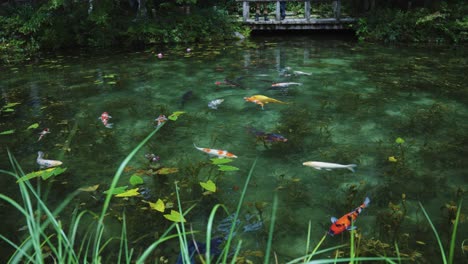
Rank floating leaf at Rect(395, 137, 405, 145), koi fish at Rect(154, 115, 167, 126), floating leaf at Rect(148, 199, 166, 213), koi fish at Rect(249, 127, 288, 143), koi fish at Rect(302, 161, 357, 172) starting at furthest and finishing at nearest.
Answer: koi fish at Rect(154, 115, 167, 126) → koi fish at Rect(249, 127, 288, 143) → floating leaf at Rect(395, 137, 405, 145) → koi fish at Rect(302, 161, 357, 172) → floating leaf at Rect(148, 199, 166, 213)

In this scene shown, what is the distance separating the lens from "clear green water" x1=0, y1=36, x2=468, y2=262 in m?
3.02

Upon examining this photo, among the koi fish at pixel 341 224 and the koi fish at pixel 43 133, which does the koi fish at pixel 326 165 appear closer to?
the koi fish at pixel 341 224

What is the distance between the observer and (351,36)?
1333 cm

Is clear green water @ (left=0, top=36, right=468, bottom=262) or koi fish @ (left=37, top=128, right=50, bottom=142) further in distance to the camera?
koi fish @ (left=37, top=128, right=50, bottom=142)

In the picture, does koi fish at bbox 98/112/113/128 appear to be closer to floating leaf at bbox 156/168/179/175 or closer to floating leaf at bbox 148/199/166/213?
floating leaf at bbox 156/168/179/175

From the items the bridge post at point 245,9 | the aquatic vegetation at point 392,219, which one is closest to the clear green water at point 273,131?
the aquatic vegetation at point 392,219

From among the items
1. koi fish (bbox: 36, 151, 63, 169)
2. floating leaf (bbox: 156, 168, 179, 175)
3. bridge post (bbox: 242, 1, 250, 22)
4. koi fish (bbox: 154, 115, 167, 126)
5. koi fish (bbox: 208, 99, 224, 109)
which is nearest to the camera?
floating leaf (bbox: 156, 168, 179, 175)

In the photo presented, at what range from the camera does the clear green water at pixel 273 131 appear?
119 inches

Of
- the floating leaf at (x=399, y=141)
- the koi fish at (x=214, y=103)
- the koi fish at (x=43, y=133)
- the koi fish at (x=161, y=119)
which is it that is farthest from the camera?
the koi fish at (x=214, y=103)

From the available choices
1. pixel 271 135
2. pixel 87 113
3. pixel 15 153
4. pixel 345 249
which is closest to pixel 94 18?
pixel 87 113

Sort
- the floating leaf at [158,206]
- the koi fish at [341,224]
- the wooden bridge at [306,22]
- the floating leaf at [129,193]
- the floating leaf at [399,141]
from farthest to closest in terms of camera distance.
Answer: the wooden bridge at [306,22]
the floating leaf at [399,141]
the floating leaf at [129,193]
the floating leaf at [158,206]
the koi fish at [341,224]

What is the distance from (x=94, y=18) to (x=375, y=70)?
874 cm

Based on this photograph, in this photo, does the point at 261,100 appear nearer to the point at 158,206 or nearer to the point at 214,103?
the point at 214,103

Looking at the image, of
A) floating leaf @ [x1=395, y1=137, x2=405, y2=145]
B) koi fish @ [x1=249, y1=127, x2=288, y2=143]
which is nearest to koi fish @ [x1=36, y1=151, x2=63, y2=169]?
koi fish @ [x1=249, y1=127, x2=288, y2=143]
